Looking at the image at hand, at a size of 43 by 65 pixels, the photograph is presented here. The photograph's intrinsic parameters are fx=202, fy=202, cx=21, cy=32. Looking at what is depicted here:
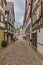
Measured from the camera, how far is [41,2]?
2117 cm

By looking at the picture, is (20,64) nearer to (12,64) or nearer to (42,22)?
(12,64)

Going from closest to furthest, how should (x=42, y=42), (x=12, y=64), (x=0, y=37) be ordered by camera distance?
(x=12, y=64), (x=42, y=42), (x=0, y=37)

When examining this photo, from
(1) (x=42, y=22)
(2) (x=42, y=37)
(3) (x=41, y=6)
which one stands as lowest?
(2) (x=42, y=37)

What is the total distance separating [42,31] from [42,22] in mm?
978

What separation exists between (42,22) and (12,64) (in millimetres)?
9308

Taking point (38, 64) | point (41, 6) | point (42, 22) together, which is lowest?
point (38, 64)

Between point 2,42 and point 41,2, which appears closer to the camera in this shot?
point 41,2

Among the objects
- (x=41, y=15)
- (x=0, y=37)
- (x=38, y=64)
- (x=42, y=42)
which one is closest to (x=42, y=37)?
(x=42, y=42)

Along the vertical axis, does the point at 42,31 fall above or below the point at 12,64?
above

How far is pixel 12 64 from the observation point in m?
12.5

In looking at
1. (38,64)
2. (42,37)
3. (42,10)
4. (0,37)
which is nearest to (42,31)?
(42,37)

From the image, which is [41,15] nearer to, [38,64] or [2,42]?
[38,64]

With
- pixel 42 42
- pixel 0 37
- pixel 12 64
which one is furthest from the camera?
pixel 0 37

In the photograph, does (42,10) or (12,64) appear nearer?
(12,64)
